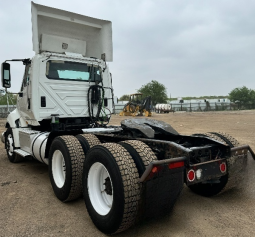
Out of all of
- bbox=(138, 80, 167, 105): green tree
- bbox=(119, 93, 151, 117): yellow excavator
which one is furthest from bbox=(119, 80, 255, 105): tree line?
bbox=(119, 93, 151, 117): yellow excavator

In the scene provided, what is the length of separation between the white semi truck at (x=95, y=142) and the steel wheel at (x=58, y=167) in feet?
0.05

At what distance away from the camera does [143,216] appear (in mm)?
2605

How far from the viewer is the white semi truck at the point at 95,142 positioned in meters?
2.61

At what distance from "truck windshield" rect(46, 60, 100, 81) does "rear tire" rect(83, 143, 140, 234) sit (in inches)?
123

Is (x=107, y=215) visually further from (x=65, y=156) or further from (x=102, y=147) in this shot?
(x=65, y=156)

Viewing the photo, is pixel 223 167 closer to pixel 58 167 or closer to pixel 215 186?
pixel 215 186

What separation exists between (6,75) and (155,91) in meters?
68.1

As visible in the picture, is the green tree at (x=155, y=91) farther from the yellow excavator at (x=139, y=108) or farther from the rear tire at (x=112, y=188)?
the rear tire at (x=112, y=188)

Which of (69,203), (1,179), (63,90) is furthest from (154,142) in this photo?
(1,179)

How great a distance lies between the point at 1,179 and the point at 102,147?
326 centimetres

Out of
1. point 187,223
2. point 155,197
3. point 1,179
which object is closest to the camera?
point 155,197

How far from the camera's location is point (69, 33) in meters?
6.16

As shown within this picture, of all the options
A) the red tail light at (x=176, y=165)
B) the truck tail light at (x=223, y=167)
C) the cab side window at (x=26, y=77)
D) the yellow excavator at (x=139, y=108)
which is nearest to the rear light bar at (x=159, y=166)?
the red tail light at (x=176, y=165)

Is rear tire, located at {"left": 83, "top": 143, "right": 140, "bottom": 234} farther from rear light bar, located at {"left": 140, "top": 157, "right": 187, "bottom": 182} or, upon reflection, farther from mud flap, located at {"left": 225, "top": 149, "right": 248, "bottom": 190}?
mud flap, located at {"left": 225, "top": 149, "right": 248, "bottom": 190}
